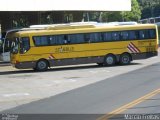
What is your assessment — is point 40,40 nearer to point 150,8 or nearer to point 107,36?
point 107,36

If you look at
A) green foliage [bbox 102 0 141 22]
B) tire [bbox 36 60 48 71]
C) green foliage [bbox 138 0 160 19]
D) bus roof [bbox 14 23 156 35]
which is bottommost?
tire [bbox 36 60 48 71]

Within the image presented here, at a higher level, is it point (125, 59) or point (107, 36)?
point (107, 36)

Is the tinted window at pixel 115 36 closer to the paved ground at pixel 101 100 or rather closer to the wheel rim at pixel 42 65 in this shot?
the wheel rim at pixel 42 65

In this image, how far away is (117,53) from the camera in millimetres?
35312

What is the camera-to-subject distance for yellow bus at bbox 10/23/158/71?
110ft

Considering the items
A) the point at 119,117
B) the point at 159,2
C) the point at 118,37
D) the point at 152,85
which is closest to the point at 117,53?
the point at 118,37

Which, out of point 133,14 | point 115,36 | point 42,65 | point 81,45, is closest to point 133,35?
point 115,36

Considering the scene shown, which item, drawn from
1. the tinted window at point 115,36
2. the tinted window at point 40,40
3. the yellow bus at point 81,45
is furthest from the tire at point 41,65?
the tinted window at point 115,36

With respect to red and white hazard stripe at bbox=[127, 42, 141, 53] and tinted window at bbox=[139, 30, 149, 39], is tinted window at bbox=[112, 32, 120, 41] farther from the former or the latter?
tinted window at bbox=[139, 30, 149, 39]

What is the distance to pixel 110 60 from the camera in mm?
35031

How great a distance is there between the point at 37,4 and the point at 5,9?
3467 mm

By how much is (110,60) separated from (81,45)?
233 cm

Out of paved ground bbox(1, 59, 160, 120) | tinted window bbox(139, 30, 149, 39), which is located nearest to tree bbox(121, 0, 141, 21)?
tinted window bbox(139, 30, 149, 39)

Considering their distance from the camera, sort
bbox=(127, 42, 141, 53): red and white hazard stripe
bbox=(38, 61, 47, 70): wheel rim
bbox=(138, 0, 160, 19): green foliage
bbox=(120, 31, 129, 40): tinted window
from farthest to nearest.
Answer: bbox=(138, 0, 160, 19): green foliage
bbox=(127, 42, 141, 53): red and white hazard stripe
bbox=(120, 31, 129, 40): tinted window
bbox=(38, 61, 47, 70): wheel rim
